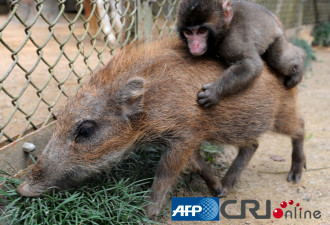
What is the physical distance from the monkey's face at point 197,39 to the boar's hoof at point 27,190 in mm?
1800

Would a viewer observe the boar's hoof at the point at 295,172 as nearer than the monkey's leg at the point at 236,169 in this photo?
No

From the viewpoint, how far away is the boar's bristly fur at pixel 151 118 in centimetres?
308

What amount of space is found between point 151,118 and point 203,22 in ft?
3.26

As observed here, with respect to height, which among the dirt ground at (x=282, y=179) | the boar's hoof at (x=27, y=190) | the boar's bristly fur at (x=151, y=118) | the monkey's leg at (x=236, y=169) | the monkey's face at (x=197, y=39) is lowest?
the dirt ground at (x=282, y=179)

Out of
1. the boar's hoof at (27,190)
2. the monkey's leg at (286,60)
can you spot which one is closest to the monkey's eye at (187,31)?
the monkey's leg at (286,60)

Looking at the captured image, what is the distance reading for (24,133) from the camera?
3594 millimetres

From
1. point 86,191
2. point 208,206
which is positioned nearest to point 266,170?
point 208,206

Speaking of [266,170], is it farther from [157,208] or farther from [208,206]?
[157,208]

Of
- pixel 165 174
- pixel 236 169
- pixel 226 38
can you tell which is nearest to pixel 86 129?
pixel 165 174

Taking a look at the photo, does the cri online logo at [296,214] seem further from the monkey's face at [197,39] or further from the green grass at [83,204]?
the monkey's face at [197,39]

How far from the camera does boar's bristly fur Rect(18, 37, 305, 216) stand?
10.1ft

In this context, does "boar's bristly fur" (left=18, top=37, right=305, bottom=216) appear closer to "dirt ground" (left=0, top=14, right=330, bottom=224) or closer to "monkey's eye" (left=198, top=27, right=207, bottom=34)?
"monkey's eye" (left=198, top=27, right=207, bottom=34)

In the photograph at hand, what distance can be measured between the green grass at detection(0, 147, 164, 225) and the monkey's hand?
0.92 m

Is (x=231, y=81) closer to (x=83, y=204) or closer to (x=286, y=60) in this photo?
(x=286, y=60)
